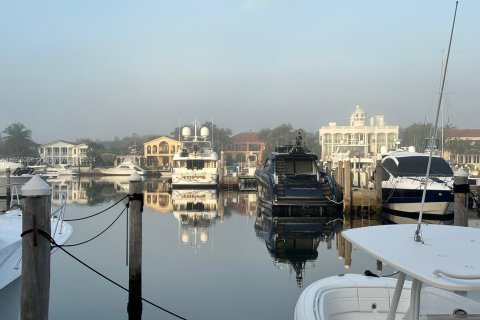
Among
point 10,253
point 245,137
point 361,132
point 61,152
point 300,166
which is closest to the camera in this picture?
point 10,253

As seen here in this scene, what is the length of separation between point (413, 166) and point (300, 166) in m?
5.19

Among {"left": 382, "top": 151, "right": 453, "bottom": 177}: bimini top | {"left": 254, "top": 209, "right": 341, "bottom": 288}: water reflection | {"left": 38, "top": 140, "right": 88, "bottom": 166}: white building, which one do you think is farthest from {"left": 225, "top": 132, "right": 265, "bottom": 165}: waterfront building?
{"left": 254, "top": 209, "right": 341, "bottom": 288}: water reflection

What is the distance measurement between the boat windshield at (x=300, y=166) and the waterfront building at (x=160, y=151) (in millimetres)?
57659

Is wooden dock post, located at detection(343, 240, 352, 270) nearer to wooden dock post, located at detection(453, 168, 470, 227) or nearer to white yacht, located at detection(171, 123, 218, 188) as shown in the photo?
wooden dock post, located at detection(453, 168, 470, 227)

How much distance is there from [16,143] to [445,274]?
3756 inches

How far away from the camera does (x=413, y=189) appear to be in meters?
21.4

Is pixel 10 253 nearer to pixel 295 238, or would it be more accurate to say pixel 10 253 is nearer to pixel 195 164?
pixel 295 238

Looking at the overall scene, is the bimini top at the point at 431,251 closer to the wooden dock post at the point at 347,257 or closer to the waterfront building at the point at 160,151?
the wooden dock post at the point at 347,257

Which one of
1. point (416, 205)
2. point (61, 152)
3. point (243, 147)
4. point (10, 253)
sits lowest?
point (416, 205)

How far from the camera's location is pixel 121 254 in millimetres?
14109

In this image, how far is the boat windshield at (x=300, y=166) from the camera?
2511 cm

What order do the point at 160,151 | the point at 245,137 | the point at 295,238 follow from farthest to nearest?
1. the point at 245,137
2. the point at 160,151
3. the point at 295,238

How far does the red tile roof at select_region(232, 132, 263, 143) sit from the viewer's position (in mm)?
101656

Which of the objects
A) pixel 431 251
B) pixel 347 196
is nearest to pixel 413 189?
pixel 347 196
